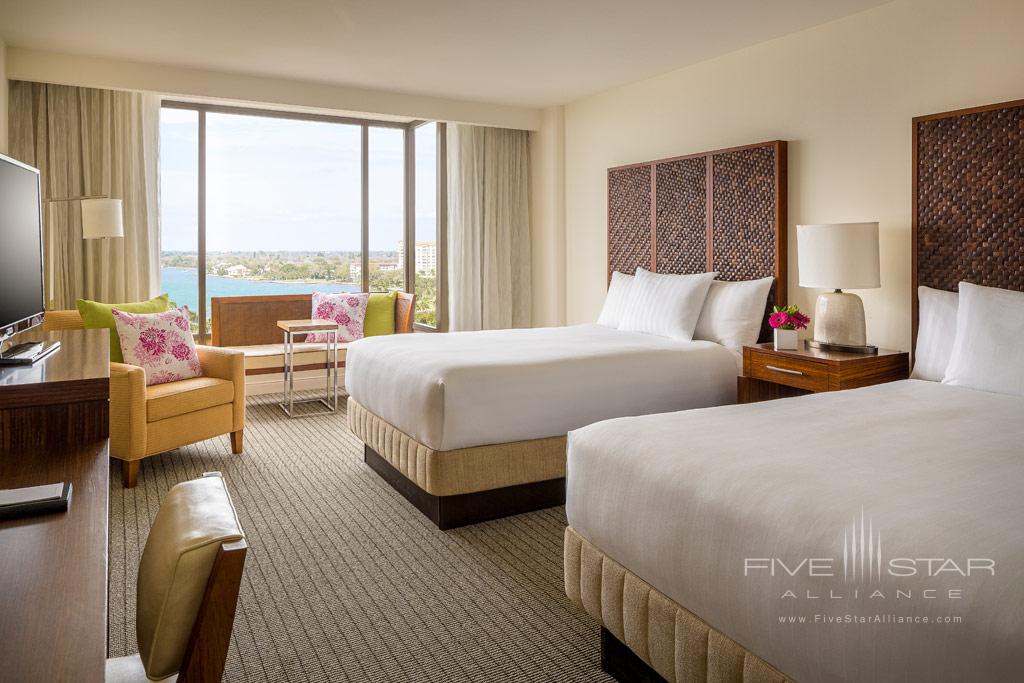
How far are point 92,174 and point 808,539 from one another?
5.61 m

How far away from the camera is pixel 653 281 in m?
4.69

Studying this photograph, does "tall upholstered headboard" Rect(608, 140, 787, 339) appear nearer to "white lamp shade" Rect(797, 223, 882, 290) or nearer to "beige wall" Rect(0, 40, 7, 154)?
"white lamp shade" Rect(797, 223, 882, 290)

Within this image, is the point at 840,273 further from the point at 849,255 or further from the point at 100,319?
the point at 100,319

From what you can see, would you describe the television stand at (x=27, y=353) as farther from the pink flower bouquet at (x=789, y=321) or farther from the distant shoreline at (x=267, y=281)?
the distant shoreline at (x=267, y=281)

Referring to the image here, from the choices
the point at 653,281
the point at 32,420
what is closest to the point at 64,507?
the point at 32,420

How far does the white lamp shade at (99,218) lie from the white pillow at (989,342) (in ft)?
Answer: 15.9

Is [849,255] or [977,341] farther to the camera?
[849,255]

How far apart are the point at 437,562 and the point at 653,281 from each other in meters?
2.52

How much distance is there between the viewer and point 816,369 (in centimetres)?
342

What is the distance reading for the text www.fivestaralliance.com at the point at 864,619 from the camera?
3.83 feet

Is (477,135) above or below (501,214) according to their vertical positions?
above

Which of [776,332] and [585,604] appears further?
[776,332]

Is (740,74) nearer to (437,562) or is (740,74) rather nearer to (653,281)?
(653,281)

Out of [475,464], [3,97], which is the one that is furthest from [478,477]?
[3,97]
